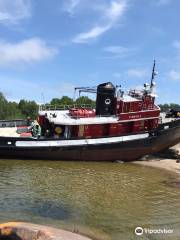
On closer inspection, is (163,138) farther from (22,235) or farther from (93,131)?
(22,235)

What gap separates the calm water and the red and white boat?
117 cm

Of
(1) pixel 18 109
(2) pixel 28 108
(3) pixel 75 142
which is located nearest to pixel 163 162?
(3) pixel 75 142

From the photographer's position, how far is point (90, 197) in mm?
16891

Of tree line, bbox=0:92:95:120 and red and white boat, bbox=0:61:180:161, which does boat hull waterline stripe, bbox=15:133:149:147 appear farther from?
tree line, bbox=0:92:95:120

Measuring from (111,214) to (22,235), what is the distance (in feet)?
15.8

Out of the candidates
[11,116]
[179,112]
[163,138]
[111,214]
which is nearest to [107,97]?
[163,138]

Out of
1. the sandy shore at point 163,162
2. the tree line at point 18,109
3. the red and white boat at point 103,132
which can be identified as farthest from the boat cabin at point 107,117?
the tree line at point 18,109

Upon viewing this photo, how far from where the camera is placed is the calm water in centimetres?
1300

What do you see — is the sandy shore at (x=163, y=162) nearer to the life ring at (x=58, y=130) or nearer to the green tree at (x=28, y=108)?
the life ring at (x=58, y=130)

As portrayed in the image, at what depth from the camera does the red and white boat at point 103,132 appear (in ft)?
84.2

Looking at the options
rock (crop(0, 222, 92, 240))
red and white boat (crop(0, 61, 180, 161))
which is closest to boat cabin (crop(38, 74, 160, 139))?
red and white boat (crop(0, 61, 180, 161))

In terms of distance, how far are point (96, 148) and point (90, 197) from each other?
9.65 metres

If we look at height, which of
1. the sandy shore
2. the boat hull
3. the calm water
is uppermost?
the boat hull

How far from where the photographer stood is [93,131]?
27.2m
